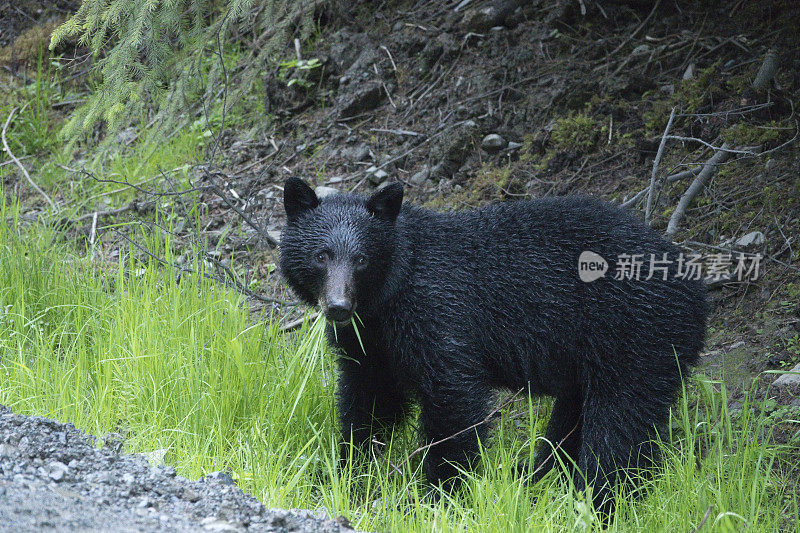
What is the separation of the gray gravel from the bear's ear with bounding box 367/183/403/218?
1609 mm

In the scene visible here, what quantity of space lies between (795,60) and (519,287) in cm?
339

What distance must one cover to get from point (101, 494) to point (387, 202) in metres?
2.06

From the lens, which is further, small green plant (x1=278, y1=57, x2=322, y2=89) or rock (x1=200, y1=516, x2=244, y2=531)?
small green plant (x1=278, y1=57, x2=322, y2=89)

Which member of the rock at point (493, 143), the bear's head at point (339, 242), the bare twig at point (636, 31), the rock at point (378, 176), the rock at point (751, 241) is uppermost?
the bare twig at point (636, 31)

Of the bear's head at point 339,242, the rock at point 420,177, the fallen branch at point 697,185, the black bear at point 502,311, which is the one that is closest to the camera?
the bear's head at point 339,242

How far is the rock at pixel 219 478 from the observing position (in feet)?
11.8

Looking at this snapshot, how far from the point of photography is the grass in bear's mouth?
3.67 m

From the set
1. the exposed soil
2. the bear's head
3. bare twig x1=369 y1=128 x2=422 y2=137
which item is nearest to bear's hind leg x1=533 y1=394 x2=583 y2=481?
the exposed soil

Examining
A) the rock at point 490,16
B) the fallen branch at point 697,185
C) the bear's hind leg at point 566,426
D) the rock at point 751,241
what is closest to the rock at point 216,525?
the bear's hind leg at point 566,426

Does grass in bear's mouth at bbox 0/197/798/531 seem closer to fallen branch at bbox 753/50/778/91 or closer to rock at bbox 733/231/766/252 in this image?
rock at bbox 733/231/766/252

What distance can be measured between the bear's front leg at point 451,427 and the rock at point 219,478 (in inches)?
43.1

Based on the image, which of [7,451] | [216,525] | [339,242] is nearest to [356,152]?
[339,242]

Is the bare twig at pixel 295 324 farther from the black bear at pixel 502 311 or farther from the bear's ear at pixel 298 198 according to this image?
the bear's ear at pixel 298 198

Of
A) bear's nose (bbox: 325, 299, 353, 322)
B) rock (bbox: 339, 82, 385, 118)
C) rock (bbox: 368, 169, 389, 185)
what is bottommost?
bear's nose (bbox: 325, 299, 353, 322)
